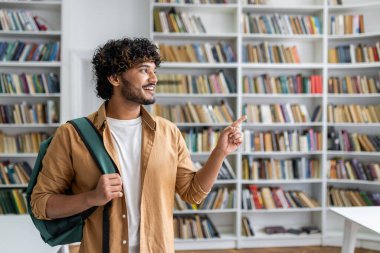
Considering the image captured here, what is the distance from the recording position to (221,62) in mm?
4281

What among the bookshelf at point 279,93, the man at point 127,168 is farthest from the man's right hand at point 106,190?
the bookshelf at point 279,93

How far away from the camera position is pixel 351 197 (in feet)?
14.3

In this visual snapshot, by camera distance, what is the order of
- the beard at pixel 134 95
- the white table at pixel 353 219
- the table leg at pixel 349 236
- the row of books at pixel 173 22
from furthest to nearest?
1. the row of books at pixel 173 22
2. the table leg at pixel 349 236
3. the white table at pixel 353 219
4. the beard at pixel 134 95

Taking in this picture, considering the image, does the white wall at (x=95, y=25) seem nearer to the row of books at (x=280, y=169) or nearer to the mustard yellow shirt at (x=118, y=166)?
the row of books at (x=280, y=169)

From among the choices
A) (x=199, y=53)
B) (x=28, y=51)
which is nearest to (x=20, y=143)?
(x=28, y=51)

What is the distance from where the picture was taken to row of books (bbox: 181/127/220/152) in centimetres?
425

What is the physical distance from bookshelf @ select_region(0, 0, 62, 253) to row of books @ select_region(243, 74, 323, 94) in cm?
211

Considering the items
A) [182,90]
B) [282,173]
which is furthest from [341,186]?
[182,90]

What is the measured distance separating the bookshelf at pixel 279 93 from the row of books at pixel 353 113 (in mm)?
69

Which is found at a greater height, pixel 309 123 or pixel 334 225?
pixel 309 123

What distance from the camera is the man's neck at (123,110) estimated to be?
142cm

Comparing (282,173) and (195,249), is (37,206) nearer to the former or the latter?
(195,249)

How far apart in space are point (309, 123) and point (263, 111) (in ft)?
1.76

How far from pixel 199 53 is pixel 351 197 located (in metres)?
2.35
